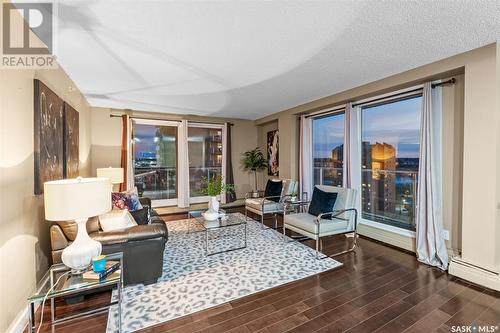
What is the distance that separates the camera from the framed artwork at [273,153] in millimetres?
6209

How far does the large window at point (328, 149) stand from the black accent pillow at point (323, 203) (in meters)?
1.10

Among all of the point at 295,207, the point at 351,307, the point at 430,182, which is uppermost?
the point at 430,182

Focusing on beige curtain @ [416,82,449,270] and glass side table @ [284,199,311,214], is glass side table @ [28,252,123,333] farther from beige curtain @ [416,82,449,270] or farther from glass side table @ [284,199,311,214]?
beige curtain @ [416,82,449,270]

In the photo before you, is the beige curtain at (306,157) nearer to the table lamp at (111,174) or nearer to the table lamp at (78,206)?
the table lamp at (111,174)

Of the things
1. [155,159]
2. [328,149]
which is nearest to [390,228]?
[328,149]

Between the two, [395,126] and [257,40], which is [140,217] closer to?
[257,40]

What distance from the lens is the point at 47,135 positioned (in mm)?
2383

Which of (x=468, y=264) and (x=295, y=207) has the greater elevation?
(x=295, y=207)

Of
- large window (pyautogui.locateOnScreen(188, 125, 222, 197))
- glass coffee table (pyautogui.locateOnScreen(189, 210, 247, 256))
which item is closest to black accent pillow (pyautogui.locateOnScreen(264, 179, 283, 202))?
glass coffee table (pyautogui.locateOnScreen(189, 210, 247, 256))

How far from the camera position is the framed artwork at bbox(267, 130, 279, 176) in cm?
621

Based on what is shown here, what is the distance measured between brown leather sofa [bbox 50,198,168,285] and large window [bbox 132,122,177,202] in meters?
3.27

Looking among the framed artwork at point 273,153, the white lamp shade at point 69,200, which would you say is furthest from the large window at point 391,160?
the white lamp shade at point 69,200

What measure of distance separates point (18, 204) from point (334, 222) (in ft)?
11.7

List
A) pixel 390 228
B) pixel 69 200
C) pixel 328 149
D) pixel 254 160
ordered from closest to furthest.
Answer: pixel 69 200 → pixel 390 228 → pixel 328 149 → pixel 254 160
